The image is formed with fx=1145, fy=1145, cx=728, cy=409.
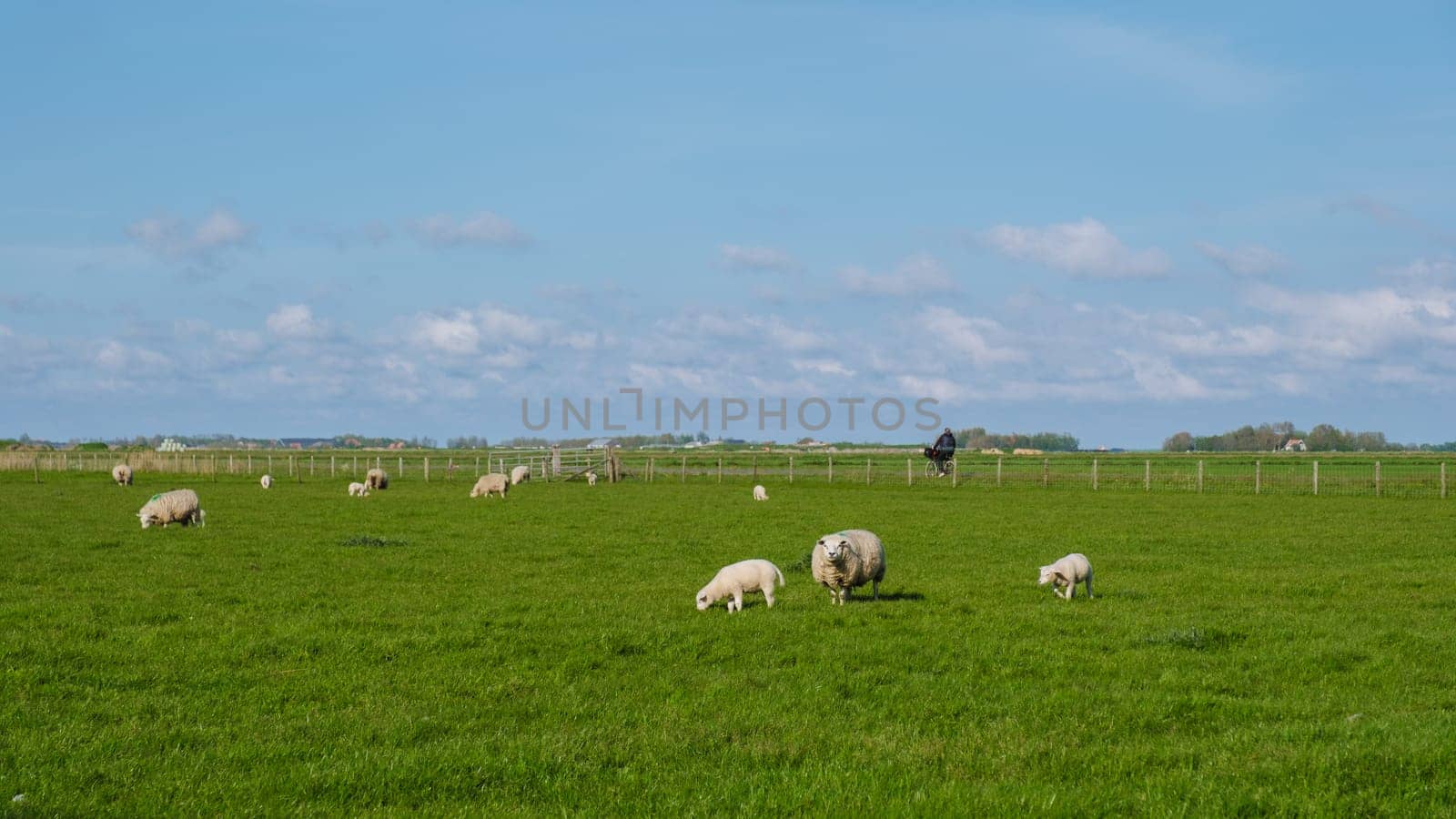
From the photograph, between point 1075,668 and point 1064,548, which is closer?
point 1075,668

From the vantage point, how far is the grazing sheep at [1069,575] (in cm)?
1705

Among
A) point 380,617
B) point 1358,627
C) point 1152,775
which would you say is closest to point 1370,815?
point 1152,775

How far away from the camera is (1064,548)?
2420 cm

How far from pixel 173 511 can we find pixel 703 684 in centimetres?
2266

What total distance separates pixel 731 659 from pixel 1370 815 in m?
6.58

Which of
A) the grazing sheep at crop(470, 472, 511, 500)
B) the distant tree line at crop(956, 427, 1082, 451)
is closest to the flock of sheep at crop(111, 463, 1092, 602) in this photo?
the grazing sheep at crop(470, 472, 511, 500)

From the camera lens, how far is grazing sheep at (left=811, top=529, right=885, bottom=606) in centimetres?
1605

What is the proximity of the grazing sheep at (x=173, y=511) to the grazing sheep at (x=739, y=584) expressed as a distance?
60.3 feet

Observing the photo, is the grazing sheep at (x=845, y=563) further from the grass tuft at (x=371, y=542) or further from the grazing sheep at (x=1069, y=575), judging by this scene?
the grass tuft at (x=371, y=542)

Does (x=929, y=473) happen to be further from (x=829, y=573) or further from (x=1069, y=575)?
(x=829, y=573)

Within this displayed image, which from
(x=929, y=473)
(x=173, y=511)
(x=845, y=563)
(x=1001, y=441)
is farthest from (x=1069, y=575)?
(x=1001, y=441)

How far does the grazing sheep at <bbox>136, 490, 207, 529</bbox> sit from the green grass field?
5211 mm

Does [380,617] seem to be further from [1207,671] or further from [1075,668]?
[1207,671]

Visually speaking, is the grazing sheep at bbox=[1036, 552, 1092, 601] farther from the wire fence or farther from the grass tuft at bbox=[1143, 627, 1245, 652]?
the wire fence
